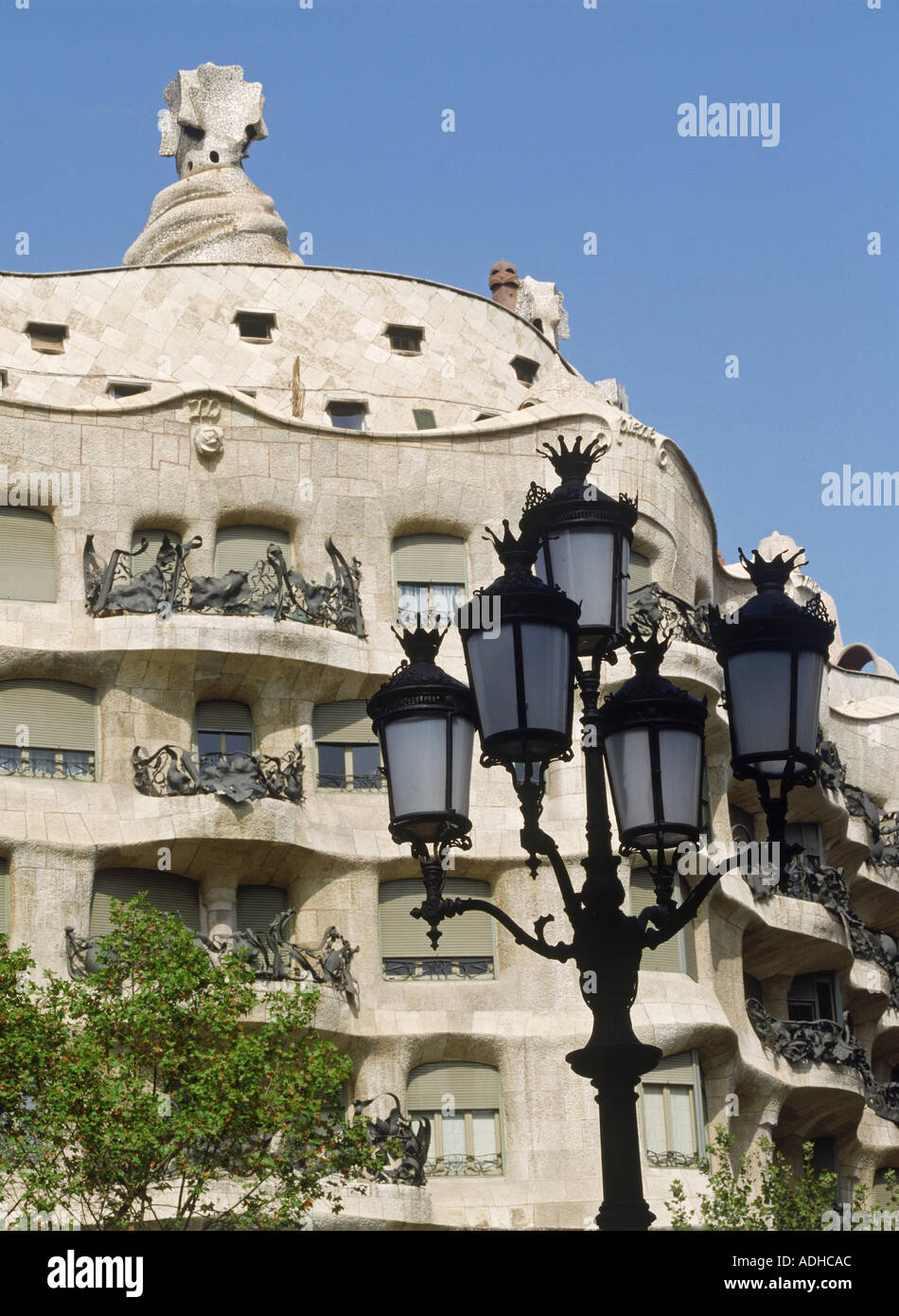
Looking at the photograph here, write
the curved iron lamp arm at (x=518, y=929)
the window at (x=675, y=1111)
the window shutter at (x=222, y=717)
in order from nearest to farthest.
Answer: the curved iron lamp arm at (x=518, y=929) → the window at (x=675, y=1111) → the window shutter at (x=222, y=717)

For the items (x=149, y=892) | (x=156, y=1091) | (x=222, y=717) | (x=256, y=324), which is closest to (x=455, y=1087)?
(x=149, y=892)

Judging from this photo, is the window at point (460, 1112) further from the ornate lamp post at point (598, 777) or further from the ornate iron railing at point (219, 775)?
the ornate lamp post at point (598, 777)

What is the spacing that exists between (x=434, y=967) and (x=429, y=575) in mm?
6309

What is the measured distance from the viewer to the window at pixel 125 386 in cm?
3362

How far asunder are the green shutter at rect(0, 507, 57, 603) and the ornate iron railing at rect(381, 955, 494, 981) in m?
7.47

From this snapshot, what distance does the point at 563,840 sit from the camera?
29.5m

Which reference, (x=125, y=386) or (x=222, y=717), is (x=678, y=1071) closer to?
(x=222, y=717)

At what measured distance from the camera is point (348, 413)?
33.8 meters

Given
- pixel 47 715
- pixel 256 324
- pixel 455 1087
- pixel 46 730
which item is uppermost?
pixel 256 324

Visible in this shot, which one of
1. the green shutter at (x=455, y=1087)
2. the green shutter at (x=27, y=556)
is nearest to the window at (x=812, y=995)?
the green shutter at (x=455, y=1087)

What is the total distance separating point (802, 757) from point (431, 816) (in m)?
1.73

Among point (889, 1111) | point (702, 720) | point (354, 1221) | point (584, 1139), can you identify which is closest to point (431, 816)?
point (702, 720)

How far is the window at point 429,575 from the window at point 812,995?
33.9 feet
